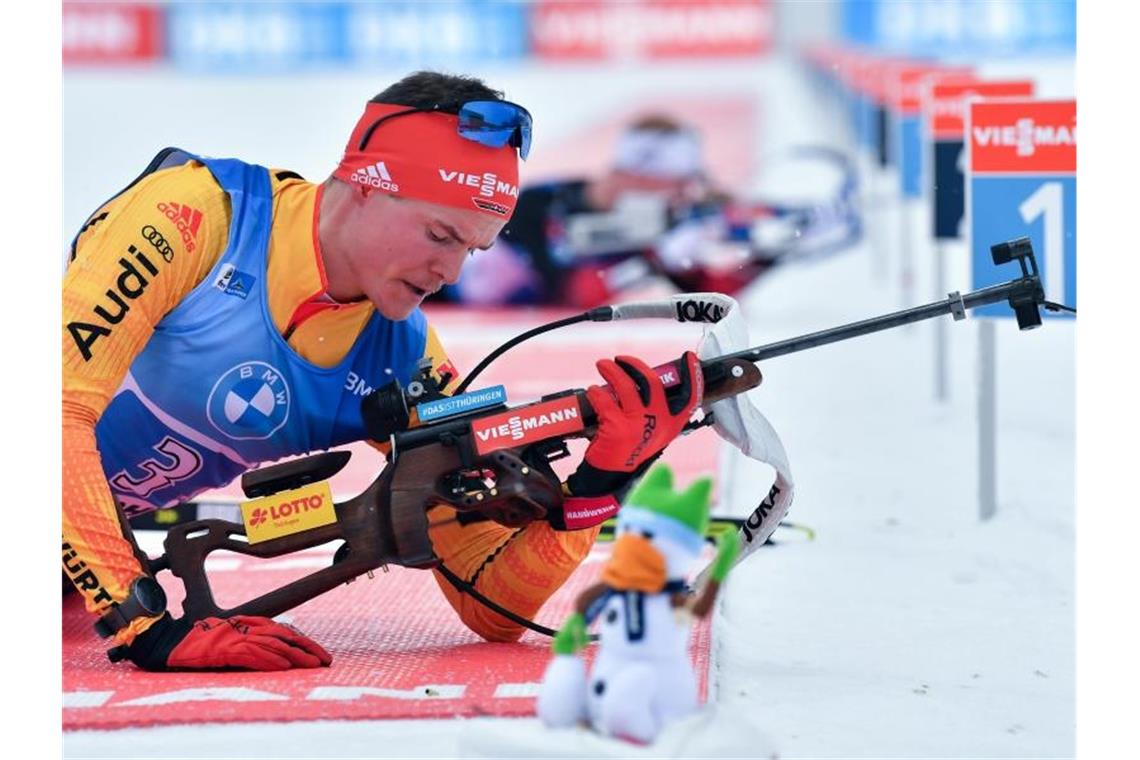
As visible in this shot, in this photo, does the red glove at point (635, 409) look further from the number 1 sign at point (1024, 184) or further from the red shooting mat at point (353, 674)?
the number 1 sign at point (1024, 184)

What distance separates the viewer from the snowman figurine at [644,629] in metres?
2.21

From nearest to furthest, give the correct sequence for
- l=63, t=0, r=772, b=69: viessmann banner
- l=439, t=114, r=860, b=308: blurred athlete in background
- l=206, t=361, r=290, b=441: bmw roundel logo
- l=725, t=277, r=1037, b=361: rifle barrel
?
1. l=725, t=277, r=1037, b=361: rifle barrel
2. l=206, t=361, r=290, b=441: bmw roundel logo
3. l=439, t=114, r=860, b=308: blurred athlete in background
4. l=63, t=0, r=772, b=69: viessmann banner

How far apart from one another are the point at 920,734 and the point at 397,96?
1.47m

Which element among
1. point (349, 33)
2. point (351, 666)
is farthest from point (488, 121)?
point (349, 33)

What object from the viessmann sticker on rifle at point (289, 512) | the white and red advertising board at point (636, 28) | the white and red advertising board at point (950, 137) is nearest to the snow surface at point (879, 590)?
the viessmann sticker on rifle at point (289, 512)

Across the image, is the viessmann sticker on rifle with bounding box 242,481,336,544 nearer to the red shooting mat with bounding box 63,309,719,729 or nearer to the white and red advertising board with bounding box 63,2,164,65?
the red shooting mat with bounding box 63,309,719,729

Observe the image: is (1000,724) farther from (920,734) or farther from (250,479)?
(250,479)

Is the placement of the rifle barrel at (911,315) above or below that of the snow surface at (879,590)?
above

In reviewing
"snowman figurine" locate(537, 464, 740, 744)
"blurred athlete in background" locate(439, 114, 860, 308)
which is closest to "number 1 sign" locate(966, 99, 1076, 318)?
"snowman figurine" locate(537, 464, 740, 744)

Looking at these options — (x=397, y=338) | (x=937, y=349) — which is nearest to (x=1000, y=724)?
(x=397, y=338)

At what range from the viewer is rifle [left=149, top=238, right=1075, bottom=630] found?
10.2 feet

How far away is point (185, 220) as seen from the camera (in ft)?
10.8

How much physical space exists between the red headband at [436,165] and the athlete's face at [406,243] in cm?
2

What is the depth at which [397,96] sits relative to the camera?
133 inches
